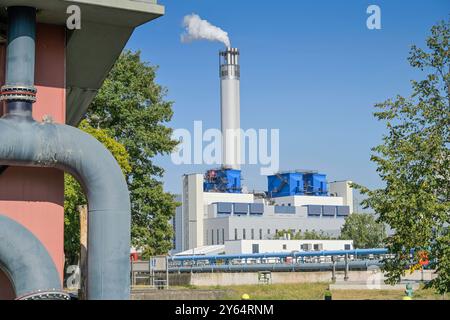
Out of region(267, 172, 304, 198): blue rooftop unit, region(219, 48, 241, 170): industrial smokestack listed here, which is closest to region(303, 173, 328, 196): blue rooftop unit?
region(267, 172, 304, 198): blue rooftop unit

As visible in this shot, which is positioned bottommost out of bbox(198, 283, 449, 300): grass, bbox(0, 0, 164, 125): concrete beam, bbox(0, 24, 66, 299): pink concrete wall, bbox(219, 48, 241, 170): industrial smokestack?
bbox(198, 283, 449, 300): grass

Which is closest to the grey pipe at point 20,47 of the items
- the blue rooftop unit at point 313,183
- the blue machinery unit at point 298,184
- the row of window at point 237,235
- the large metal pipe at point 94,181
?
the large metal pipe at point 94,181

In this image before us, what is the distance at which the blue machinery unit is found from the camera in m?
133

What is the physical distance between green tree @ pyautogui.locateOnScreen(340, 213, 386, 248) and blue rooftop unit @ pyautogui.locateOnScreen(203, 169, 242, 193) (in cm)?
2250

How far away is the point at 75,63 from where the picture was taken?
34.2 feet

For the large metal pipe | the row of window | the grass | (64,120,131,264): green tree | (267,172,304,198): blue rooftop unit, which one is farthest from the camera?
(267,172,304,198): blue rooftop unit

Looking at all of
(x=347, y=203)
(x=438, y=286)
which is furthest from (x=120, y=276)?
(x=347, y=203)

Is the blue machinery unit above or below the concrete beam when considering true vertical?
above

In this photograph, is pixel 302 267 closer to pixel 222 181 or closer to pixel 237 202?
pixel 237 202

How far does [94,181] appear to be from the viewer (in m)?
8.31

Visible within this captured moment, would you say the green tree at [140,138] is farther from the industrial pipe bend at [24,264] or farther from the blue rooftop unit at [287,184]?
the blue rooftop unit at [287,184]

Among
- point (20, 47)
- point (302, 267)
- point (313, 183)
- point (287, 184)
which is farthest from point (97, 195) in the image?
point (313, 183)

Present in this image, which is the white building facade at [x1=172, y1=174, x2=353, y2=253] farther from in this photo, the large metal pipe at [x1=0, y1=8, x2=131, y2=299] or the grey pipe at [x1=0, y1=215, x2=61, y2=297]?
the grey pipe at [x1=0, y1=215, x2=61, y2=297]
